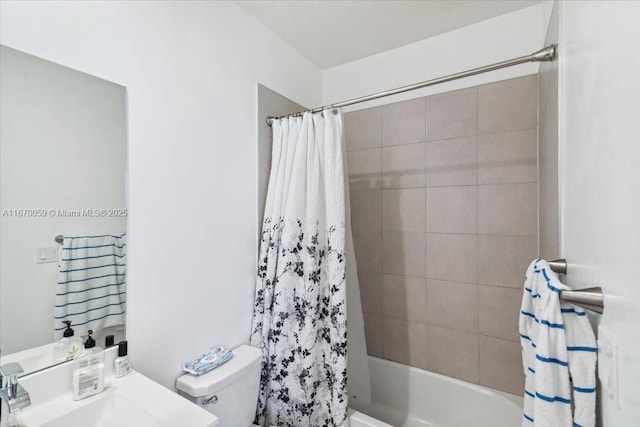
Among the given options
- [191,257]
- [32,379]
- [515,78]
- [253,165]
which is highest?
[515,78]

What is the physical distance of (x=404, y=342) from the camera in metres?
2.14

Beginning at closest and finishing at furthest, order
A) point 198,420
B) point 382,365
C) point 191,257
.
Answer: point 198,420 < point 191,257 < point 382,365

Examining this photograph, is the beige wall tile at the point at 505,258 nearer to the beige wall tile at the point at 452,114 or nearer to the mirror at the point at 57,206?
the beige wall tile at the point at 452,114

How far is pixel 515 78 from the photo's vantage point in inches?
70.6

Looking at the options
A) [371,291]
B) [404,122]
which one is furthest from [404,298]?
[404,122]

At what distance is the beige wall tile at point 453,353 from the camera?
6.30 feet

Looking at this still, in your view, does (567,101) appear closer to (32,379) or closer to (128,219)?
(128,219)

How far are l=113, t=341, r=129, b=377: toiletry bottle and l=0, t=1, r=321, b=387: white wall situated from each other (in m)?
0.06

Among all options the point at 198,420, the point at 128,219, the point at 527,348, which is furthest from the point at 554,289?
the point at 128,219

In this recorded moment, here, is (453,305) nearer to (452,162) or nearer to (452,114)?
(452,162)

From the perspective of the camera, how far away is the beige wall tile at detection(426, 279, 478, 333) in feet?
6.30

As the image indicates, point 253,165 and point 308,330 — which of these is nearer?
point 308,330

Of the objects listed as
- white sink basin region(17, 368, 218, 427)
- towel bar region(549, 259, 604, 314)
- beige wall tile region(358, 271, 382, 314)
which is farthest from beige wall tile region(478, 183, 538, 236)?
white sink basin region(17, 368, 218, 427)

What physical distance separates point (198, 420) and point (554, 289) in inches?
40.9
